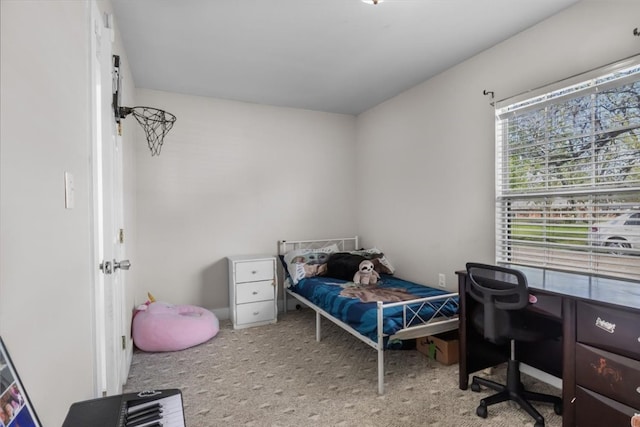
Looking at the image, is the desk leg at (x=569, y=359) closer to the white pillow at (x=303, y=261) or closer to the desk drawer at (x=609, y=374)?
the desk drawer at (x=609, y=374)

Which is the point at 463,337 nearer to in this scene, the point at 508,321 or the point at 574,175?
the point at 508,321

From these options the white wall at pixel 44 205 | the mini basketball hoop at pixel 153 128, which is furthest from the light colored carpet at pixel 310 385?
the mini basketball hoop at pixel 153 128

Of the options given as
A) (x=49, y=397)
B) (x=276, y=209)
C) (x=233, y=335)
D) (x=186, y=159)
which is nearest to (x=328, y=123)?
Answer: (x=276, y=209)

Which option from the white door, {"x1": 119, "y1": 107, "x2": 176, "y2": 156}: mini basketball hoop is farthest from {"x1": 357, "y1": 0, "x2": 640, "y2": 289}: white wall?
the white door

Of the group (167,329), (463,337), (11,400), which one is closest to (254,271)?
(167,329)

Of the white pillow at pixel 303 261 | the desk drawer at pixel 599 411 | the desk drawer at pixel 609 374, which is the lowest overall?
the desk drawer at pixel 599 411

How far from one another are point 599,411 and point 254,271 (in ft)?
9.38

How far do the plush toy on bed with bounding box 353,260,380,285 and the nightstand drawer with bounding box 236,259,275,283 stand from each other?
0.93 metres

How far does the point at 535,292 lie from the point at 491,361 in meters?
0.82

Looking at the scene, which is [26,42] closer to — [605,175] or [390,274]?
[605,175]

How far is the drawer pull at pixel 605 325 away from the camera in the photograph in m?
1.54

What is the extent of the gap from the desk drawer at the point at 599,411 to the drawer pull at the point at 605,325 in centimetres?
32

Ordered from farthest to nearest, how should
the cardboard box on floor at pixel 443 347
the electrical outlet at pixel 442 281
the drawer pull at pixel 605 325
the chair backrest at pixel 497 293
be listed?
1. the electrical outlet at pixel 442 281
2. the cardboard box on floor at pixel 443 347
3. the chair backrest at pixel 497 293
4. the drawer pull at pixel 605 325

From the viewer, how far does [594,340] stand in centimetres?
161
